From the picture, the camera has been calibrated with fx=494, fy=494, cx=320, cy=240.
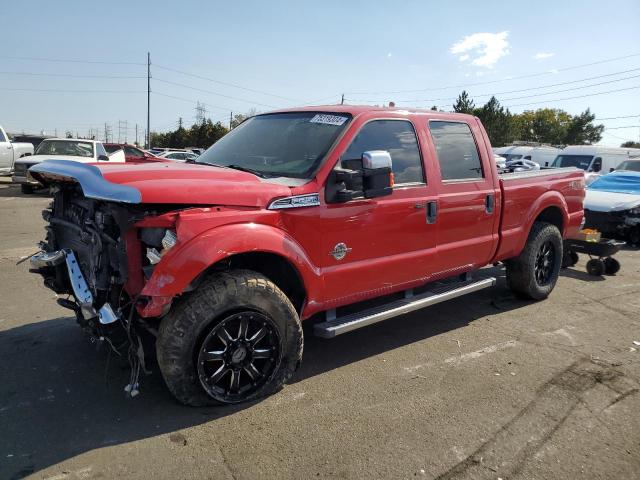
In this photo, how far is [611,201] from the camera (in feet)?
31.4

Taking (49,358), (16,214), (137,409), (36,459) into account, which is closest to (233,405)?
(137,409)

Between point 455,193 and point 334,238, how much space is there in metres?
1.50

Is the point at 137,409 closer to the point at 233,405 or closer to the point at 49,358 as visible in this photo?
the point at 233,405

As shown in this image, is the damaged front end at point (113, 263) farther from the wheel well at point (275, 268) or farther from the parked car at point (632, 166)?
the parked car at point (632, 166)

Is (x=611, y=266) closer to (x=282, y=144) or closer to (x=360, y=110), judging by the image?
(x=360, y=110)

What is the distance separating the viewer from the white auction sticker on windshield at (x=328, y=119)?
3.93m

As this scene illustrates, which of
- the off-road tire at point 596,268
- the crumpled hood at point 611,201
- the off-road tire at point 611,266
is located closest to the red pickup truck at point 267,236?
the off-road tire at point 596,268

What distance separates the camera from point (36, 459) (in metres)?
2.66

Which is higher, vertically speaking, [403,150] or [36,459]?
[403,150]

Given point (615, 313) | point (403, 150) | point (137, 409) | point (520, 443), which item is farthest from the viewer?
point (615, 313)

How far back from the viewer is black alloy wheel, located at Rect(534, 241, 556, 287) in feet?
19.0

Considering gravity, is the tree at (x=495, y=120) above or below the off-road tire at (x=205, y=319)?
above

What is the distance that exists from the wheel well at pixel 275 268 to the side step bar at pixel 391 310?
0.27 meters

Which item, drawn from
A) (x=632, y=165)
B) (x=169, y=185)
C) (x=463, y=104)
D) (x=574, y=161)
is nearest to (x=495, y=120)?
(x=463, y=104)
